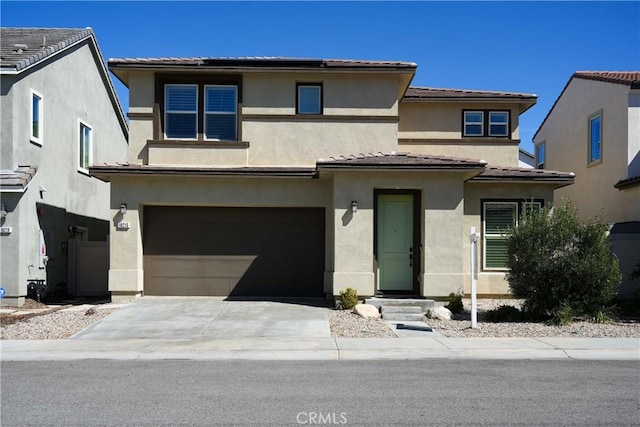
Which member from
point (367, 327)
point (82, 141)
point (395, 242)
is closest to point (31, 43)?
point (82, 141)

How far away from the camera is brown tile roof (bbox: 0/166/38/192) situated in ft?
49.4

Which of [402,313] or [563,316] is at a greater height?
[563,316]

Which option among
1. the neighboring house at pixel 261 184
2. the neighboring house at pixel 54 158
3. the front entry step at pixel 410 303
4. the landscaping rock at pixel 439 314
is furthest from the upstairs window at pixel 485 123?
the neighboring house at pixel 54 158

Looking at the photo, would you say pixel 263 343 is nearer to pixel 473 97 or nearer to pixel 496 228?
pixel 496 228

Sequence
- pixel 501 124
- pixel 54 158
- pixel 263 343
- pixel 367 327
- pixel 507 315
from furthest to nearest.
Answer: pixel 501 124
pixel 54 158
pixel 507 315
pixel 367 327
pixel 263 343

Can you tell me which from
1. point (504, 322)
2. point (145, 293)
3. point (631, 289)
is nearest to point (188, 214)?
point (145, 293)

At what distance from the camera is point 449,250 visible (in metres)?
14.3

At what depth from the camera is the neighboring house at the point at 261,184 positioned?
15305mm

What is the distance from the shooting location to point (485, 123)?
18.2 meters

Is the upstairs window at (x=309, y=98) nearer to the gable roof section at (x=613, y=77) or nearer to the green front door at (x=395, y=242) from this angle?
the green front door at (x=395, y=242)

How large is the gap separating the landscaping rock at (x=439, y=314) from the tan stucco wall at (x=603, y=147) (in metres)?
6.93

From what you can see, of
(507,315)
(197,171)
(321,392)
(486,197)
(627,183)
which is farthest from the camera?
(627,183)

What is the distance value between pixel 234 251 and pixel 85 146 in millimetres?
8258

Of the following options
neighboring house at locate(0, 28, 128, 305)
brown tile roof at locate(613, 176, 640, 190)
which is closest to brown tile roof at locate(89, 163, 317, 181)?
neighboring house at locate(0, 28, 128, 305)
